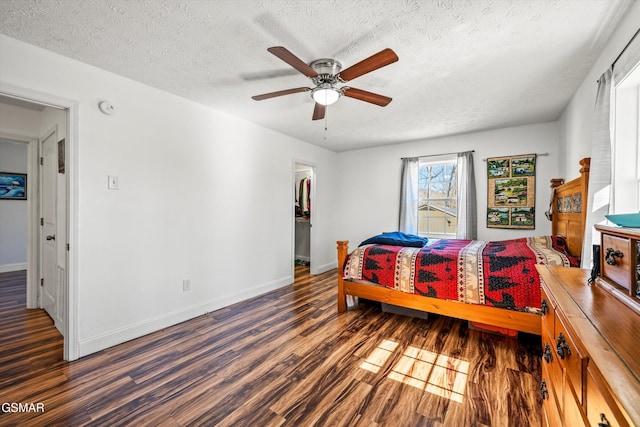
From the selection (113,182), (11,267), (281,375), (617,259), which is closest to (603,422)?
(617,259)

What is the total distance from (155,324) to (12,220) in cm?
463

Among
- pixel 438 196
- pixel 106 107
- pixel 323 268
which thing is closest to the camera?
pixel 106 107

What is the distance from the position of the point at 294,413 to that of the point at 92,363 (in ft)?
5.67

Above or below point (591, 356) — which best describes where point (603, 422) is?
below

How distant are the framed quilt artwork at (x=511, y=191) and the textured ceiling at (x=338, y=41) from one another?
116 centimetres

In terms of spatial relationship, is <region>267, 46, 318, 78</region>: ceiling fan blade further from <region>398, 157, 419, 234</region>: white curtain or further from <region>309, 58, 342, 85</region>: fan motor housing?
<region>398, 157, 419, 234</region>: white curtain

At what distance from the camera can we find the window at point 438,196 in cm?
456

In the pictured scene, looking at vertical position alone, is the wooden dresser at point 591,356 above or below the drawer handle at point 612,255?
below

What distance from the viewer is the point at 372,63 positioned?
1.78m

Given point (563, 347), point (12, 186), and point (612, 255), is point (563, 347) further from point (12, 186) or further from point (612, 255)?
point (12, 186)

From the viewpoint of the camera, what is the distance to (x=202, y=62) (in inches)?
88.3

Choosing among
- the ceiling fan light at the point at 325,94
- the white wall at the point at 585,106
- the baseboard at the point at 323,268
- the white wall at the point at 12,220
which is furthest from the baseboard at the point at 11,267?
the white wall at the point at 585,106

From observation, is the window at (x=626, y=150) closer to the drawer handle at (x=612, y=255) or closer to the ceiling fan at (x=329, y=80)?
the drawer handle at (x=612, y=255)

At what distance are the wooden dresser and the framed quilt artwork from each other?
3190mm
